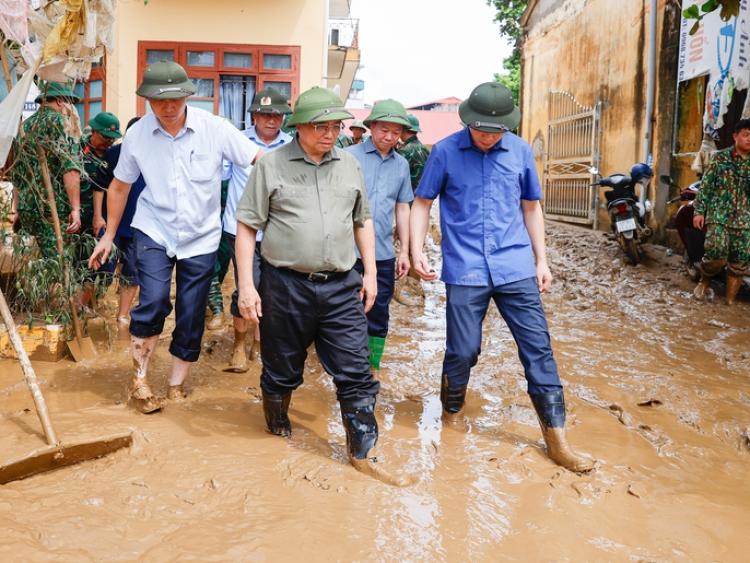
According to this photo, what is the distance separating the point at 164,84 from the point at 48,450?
6.33 feet

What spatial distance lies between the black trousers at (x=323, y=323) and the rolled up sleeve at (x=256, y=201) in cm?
23

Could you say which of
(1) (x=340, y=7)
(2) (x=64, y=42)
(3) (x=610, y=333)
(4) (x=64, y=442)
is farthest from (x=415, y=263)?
(1) (x=340, y=7)

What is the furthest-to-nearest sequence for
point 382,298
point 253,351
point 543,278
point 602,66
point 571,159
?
point 571,159 < point 602,66 < point 253,351 < point 382,298 < point 543,278

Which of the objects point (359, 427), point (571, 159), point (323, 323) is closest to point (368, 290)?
point (323, 323)

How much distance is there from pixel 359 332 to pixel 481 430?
3.42 feet

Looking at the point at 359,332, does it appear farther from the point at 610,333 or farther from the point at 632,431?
the point at 610,333

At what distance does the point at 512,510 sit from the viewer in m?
3.30

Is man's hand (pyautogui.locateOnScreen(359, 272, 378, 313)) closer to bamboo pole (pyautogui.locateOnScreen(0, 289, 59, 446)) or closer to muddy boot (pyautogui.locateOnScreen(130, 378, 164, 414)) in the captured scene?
muddy boot (pyautogui.locateOnScreen(130, 378, 164, 414))

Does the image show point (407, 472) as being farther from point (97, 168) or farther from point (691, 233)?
point (691, 233)

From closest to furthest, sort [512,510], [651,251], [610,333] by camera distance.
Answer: [512,510], [610,333], [651,251]

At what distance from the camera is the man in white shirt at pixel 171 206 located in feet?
14.1

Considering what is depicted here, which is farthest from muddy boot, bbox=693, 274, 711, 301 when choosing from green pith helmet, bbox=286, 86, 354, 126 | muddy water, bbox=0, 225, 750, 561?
green pith helmet, bbox=286, 86, 354, 126

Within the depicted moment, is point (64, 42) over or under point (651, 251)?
over

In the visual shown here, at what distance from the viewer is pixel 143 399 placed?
431 centimetres
